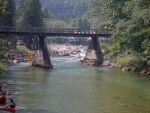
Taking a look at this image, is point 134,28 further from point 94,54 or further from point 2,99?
point 94,54

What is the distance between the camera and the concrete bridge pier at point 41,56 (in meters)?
74.9

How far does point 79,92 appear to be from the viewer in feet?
145

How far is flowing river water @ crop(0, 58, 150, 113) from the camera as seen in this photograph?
35.4 metres

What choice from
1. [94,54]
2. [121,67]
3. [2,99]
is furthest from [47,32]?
[2,99]

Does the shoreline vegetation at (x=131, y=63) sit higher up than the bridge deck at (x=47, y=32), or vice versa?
the bridge deck at (x=47, y=32)

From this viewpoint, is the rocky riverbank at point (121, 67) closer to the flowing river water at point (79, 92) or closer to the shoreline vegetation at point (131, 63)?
the shoreline vegetation at point (131, 63)

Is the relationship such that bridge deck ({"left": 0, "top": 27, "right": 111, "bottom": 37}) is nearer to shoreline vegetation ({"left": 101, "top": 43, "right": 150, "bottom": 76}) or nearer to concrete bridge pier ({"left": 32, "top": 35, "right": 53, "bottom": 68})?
concrete bridge pier ({"left": 32, "top": 35, "right": 53, "bottom": 68})

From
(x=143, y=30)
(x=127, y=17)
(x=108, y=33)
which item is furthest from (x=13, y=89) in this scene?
(x=108, y=33)

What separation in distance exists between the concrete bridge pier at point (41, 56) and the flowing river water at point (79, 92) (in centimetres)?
1352

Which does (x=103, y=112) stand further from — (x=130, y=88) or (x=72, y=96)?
(x=130, y=88)

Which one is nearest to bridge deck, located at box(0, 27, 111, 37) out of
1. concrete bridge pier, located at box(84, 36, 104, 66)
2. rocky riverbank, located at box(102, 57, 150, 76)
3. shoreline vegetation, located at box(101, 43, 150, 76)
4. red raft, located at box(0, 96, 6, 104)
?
concrete bridge pier, located at box(84, 36, 104, 66)

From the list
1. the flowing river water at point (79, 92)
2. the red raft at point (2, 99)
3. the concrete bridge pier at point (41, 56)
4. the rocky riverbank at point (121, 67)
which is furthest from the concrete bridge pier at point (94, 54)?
the red raft at point (2, 99)

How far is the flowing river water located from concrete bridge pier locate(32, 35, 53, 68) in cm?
1352

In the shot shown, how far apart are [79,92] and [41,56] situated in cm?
3208
